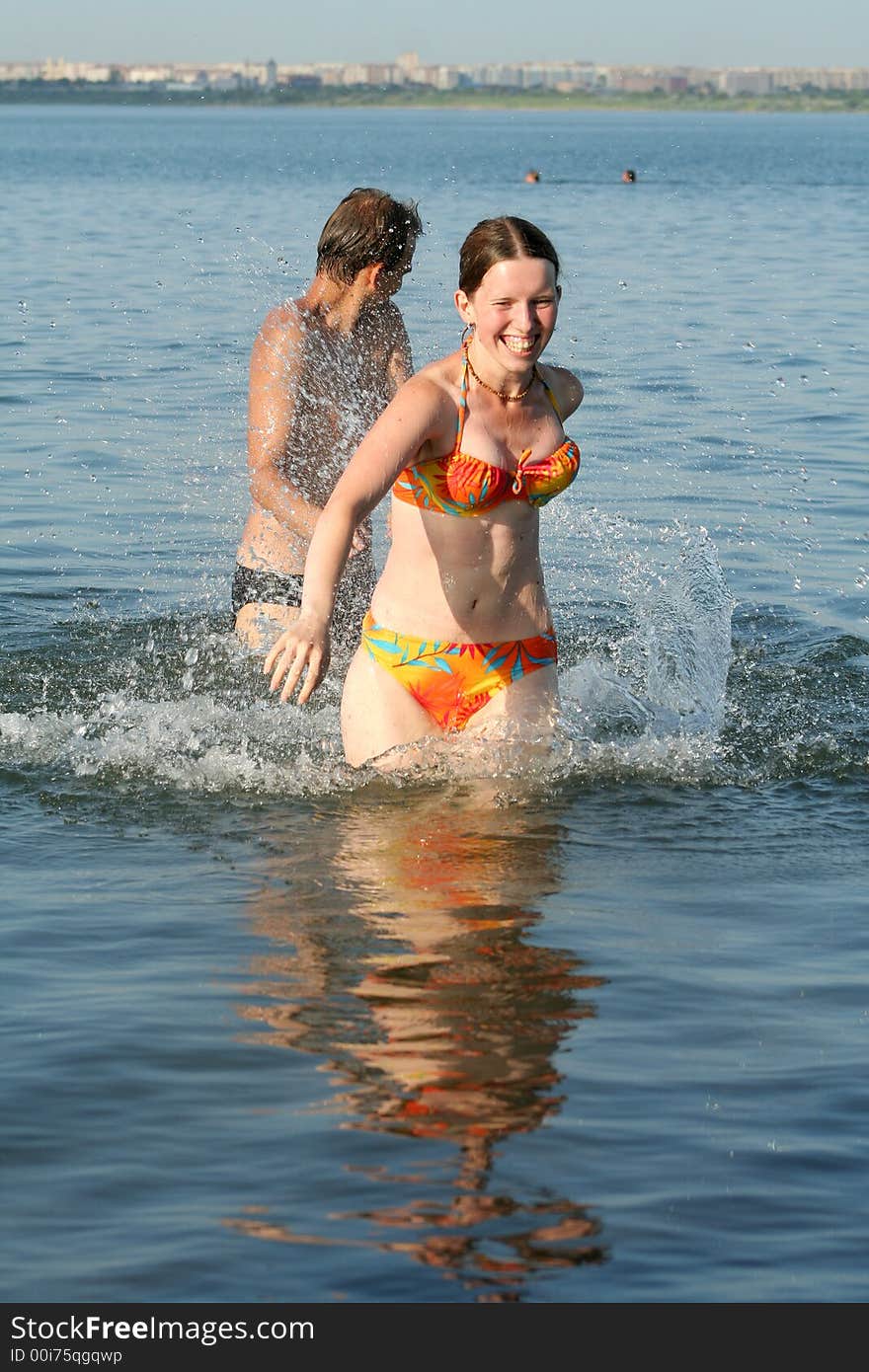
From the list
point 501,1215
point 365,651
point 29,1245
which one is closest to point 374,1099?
point 501,1215

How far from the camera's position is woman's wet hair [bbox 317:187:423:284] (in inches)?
273

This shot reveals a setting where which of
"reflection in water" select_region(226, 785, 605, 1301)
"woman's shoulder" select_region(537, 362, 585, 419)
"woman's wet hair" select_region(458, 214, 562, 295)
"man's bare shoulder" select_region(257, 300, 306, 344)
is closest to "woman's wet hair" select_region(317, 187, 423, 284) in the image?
"man's bare shoulder" select_region(257, 300, 306, 344)

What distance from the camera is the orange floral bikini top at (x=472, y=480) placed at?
572cm

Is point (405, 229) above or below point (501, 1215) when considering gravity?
above

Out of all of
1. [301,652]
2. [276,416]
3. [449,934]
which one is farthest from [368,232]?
[449,934]

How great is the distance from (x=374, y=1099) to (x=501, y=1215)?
57 centimetres

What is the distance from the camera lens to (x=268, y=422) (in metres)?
7.45


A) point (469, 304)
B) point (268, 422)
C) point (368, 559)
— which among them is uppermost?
point (469, 304)

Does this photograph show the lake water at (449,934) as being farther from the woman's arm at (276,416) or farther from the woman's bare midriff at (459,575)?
the woman's arm at (276,416)

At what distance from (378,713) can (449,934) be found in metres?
0.91

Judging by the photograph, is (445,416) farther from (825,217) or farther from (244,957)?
(825,217)

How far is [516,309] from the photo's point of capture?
5566 millimetres

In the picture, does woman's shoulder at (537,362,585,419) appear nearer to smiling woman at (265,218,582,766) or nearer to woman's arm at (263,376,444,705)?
smiling woman at (265,218,582,766)

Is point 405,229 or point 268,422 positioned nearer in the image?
point 405,229
